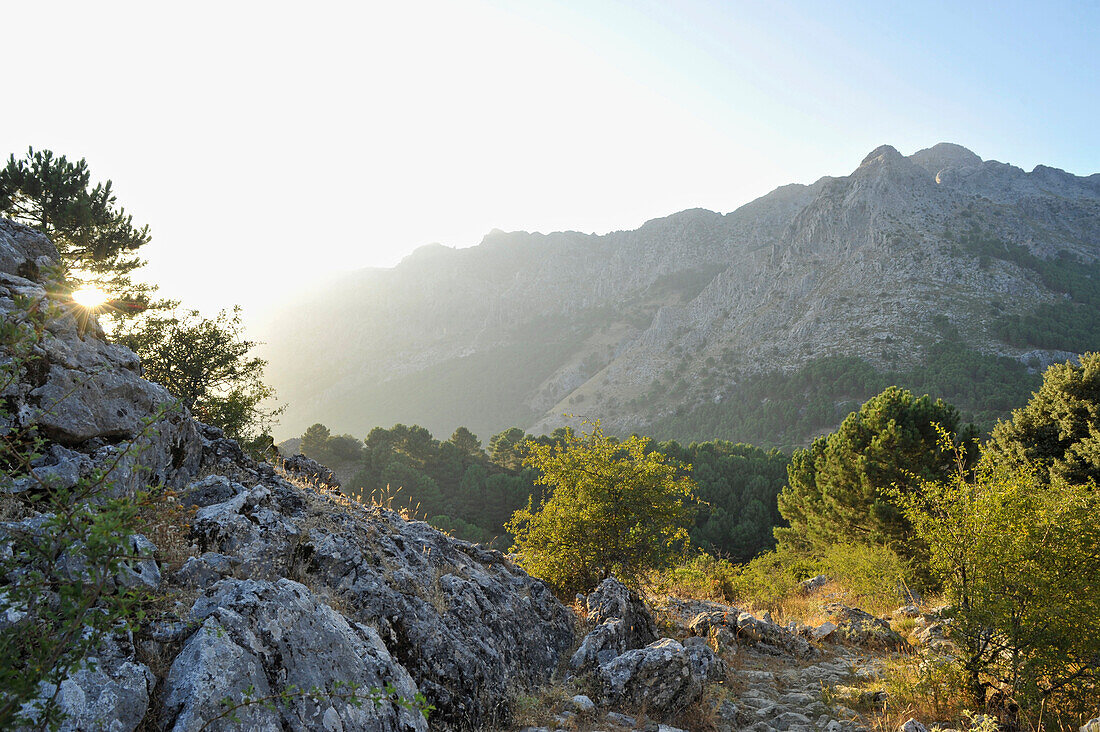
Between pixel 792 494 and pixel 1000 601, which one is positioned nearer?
pixel 1000 601

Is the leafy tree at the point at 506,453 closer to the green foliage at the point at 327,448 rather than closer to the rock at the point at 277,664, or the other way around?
the green foliage at the point at 327,448

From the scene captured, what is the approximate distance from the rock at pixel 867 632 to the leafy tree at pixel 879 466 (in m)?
7.91

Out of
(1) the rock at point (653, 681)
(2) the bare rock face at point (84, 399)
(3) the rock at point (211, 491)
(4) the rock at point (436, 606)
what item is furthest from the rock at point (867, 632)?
(2) the bare rock face at point (84, 399)

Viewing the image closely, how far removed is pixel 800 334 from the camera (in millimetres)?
126250

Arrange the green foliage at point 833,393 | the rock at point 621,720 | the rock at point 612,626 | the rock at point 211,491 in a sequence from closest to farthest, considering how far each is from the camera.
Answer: the rock at point 211,491 → the rock at point 621,720 → the rock at point 612,626 → the green foliage at point 833,393

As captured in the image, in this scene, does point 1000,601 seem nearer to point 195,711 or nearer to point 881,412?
point 195,711

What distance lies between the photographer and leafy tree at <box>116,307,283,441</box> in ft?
71.7

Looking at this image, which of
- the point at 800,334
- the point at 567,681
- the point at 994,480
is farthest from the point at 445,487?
the point at 800,334

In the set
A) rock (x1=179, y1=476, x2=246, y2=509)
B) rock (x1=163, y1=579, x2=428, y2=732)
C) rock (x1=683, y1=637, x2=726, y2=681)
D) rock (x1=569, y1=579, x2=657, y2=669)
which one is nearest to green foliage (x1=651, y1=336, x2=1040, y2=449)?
rock (x1=683, y1=637, x2=726, y2=681)

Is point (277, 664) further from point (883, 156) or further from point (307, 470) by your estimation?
point (883, 156)

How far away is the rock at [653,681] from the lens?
29.2 feet

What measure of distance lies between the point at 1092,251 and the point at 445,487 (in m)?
178

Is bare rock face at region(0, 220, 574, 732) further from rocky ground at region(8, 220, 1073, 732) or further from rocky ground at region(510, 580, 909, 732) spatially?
rocky ground at region(510, 580, 909, 732)

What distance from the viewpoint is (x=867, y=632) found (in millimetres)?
14516
